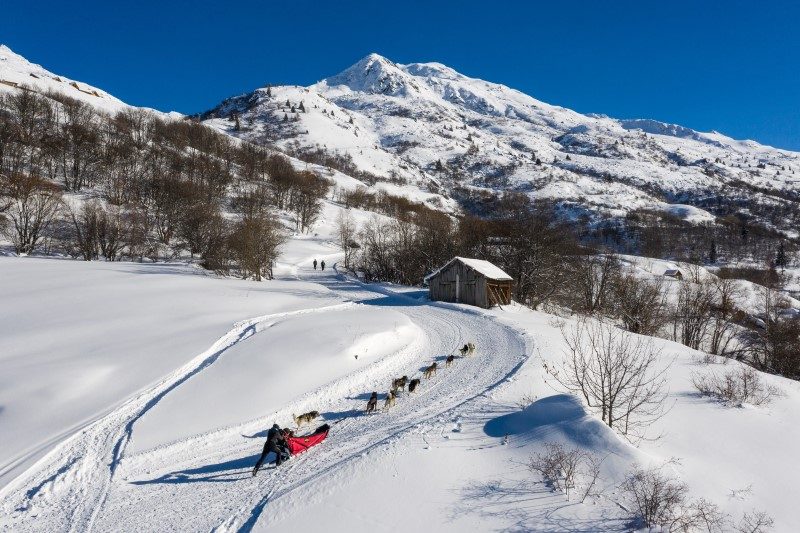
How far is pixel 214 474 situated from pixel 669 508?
26.1ft

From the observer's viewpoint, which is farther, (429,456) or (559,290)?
(559,290)

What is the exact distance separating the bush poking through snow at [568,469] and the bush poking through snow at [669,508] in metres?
0.55

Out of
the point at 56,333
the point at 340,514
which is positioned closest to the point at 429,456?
the point at 340,514

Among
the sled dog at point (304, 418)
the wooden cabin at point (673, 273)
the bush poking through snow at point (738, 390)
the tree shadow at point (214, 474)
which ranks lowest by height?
the tree shadow at point (214, 474)

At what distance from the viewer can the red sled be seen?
8391 mm

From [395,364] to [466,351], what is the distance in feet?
9.94

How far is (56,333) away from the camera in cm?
1494

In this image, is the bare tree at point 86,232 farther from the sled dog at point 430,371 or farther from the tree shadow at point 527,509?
the tree shadow at point 527,509

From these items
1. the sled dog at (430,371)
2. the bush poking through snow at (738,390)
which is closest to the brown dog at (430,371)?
the sled dog at (430,371)

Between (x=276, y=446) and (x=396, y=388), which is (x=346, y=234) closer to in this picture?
(x=396, y=388)

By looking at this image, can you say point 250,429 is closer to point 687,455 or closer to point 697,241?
point 687,455

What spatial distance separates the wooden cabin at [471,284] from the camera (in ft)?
98.8

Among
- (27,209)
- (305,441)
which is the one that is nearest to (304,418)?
(305,441)

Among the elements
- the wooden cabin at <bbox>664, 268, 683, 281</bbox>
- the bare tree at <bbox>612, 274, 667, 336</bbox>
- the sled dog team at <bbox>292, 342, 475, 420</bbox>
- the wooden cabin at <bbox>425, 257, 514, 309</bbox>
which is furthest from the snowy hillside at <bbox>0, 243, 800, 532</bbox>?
the wooden cabin at <bbox>664, 268, 683, 281</bbox>
